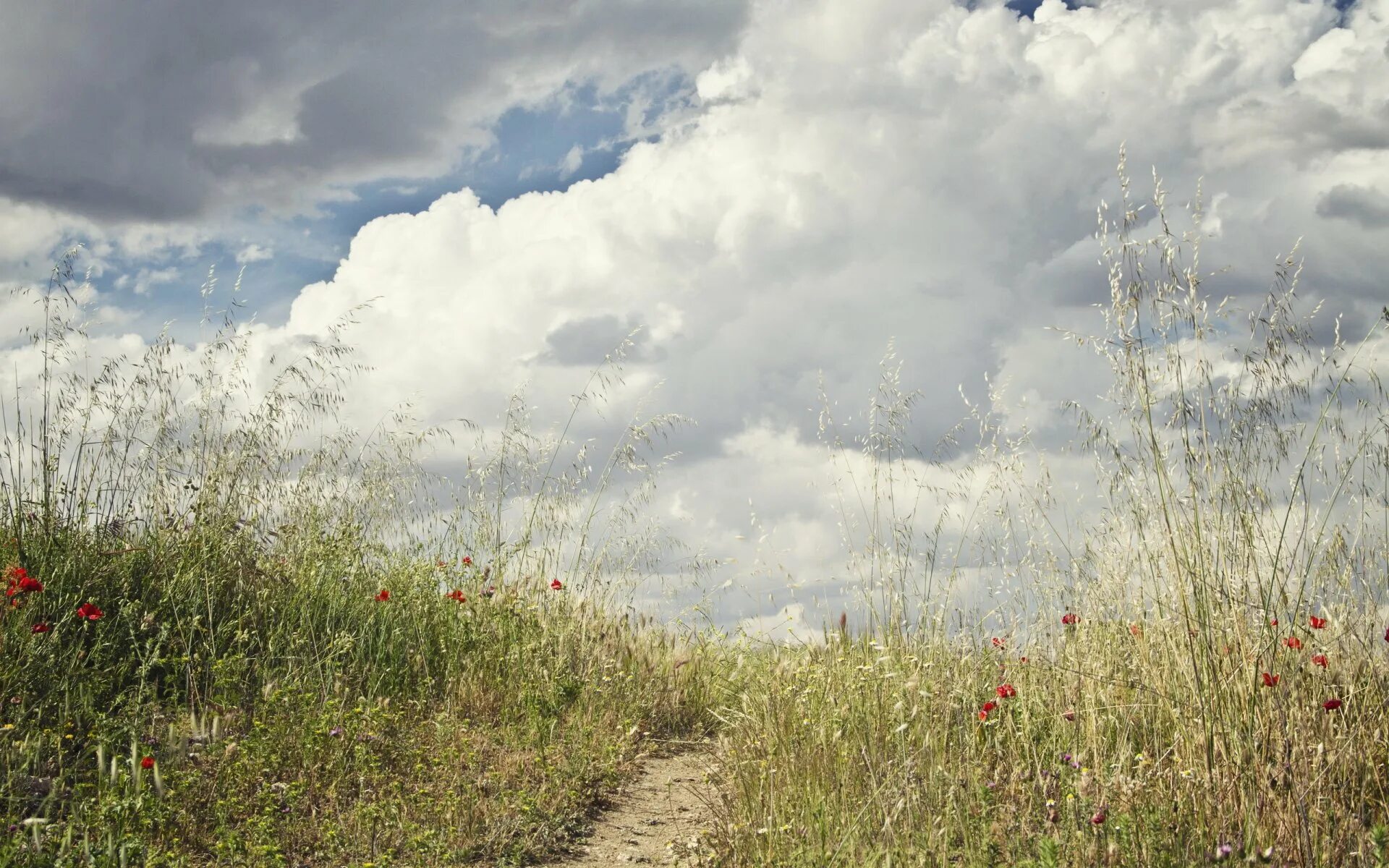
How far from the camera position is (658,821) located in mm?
5539

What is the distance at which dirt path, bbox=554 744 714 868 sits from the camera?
192 inches

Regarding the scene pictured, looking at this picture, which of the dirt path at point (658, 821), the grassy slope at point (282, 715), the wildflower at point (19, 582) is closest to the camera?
the grassy slope at point (282, 715)

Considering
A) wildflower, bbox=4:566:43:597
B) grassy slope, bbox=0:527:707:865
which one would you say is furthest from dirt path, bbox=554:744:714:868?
wildflower, bbox=4:566:43:597

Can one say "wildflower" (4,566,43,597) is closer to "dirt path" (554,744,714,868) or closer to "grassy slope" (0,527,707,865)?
"grassy slope" (0,527,707,865)

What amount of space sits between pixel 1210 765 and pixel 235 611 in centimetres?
515

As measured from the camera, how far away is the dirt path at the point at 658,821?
488 centimetres

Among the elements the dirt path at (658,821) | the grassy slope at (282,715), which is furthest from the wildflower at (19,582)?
the dirt path at (658,821)

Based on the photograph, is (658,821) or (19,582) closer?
(19,582)

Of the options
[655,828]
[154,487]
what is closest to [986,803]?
[655,828]

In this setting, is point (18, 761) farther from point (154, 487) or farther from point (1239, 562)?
point (1239, 562)

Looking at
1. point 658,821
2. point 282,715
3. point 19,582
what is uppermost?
point 19,582

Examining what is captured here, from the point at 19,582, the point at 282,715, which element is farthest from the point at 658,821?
the point at 19,582

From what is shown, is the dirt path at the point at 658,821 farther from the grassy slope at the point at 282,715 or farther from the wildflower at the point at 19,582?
the wildflower at the point at 19,582

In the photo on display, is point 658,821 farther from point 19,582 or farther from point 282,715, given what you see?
point 19,582
